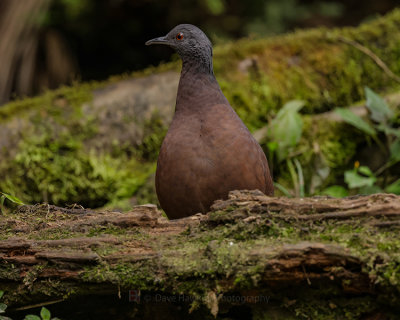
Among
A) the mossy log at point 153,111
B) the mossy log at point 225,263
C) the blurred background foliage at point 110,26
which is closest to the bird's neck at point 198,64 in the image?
the mossy log at point 225,263

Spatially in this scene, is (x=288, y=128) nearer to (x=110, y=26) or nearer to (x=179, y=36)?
(x=179, y=36)

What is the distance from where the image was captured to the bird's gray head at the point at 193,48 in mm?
3549

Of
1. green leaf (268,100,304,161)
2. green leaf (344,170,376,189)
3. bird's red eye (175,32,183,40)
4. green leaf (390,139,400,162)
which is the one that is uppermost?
bird's red eye (175,32,183,40)

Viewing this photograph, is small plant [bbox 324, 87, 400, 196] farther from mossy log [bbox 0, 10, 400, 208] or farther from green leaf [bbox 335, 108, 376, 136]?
mossy log [bbox 0, 10, 400, 208]

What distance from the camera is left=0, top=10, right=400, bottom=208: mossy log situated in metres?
5.67

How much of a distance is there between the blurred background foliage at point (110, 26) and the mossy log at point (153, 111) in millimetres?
1141

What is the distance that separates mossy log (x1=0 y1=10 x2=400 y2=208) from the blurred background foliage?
3.74 ft

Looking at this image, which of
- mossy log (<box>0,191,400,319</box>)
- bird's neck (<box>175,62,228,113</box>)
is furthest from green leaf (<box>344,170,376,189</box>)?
mossy log (<box>0,191,400,319</box>)

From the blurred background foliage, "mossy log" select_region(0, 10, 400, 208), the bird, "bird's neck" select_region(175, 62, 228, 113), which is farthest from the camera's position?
the blurred background foliage

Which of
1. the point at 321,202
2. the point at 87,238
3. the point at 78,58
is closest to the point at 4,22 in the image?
the point at 78,58

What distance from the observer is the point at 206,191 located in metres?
3.14

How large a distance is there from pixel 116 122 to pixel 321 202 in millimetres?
3898

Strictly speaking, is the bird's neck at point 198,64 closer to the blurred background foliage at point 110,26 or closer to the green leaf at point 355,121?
the green leaf at point 355,121

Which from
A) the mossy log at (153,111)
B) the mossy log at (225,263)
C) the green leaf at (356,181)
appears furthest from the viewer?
the mossy log at (153,111)
